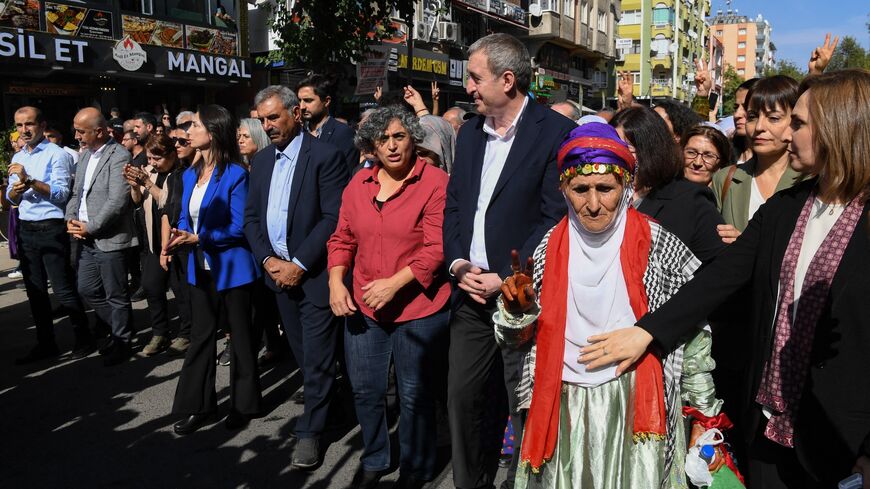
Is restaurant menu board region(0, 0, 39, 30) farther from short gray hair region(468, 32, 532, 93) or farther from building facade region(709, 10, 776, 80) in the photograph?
building facade region(709, 10, 776, 80)

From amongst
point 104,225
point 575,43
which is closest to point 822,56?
point 104,225

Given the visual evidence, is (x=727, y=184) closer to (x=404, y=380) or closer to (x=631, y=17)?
(x=404, y=380)

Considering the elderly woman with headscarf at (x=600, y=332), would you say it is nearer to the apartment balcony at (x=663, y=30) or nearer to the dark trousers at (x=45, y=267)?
the dark trousers at (x=45, y=267)

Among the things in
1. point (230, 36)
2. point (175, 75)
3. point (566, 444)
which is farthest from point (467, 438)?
point (230, 36)

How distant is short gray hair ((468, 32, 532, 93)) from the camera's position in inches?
133

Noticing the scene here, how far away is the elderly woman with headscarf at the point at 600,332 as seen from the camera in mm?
2369

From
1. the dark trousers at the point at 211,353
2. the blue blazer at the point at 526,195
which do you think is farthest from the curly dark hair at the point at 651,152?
the dark trousers at the point at 211,353

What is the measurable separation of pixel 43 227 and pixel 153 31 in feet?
43.1

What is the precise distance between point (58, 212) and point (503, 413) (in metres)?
4.54

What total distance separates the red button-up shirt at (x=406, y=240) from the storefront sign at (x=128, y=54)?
50.4 ft

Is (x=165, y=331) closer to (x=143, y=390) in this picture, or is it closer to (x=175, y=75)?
(x=143, y=390)

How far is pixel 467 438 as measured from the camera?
11.7 ft

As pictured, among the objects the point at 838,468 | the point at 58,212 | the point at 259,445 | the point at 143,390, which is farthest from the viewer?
the point at 58,212

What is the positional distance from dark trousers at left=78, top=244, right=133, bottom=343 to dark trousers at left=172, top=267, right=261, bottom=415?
A: 1749mm
